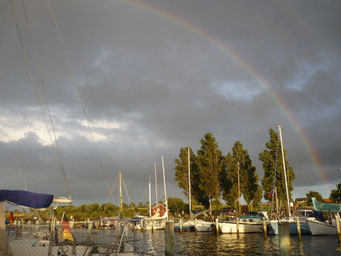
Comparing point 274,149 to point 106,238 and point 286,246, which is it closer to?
point 286,246

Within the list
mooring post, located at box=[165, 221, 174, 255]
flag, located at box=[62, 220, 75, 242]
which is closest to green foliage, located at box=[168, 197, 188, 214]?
mooring post, located at box=[165, 221, 174, 255]

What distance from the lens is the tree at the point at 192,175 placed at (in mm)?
67706

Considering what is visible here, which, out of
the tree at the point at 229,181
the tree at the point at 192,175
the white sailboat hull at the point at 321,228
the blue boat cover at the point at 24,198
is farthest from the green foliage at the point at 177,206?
the blue boat cover at the point at 24,198

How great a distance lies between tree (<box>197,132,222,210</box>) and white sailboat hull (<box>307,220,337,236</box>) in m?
24.4

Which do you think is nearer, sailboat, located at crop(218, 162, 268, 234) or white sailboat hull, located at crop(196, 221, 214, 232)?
sailboat, located at crop(218, 162, 268, 234)

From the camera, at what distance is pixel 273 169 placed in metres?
58.2

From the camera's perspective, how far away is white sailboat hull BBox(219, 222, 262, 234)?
147ft

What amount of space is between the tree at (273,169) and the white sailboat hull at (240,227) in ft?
30.3

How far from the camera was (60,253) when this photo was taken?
12.9 metres

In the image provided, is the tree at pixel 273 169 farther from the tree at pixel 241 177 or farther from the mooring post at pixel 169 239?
the mooring post at pixel 169 239

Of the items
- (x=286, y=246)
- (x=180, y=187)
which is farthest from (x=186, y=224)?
(x=286, y=246)

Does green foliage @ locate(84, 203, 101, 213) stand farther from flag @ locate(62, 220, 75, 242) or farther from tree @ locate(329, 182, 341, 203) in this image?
flag @ locate(62, 220, 75, 242)

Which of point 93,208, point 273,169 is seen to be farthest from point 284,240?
point 93,208

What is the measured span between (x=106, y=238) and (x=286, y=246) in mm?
8001
